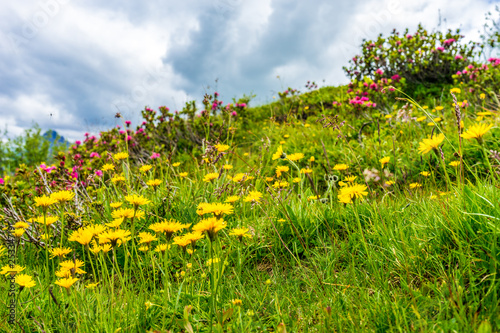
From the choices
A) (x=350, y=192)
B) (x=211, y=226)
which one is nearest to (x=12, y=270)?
(x=211, y=226)

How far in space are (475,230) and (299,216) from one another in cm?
94

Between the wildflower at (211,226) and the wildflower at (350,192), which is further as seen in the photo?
the wildflower at (350,192)

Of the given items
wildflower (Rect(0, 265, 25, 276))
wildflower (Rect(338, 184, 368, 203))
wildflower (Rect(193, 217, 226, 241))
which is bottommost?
wildflower (Rect(0, 265, 25, 276))

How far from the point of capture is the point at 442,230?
1.40 meters

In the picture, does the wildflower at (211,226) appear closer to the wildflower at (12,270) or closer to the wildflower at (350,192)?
the wildflower at (350,192)

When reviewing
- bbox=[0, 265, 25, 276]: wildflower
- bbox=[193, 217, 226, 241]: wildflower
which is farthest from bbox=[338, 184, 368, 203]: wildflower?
bbox=[0, 265, 25, 276]: wildflower

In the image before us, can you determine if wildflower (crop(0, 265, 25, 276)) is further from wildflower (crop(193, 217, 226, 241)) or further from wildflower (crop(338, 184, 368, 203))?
wildflower (crop(338, 184, 368, 203))

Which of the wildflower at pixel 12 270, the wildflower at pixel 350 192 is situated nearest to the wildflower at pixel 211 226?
the wildflower at pixel 350 192

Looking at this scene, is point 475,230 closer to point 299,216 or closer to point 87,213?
point 299,216

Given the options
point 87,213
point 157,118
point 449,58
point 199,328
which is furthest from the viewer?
point 449,58

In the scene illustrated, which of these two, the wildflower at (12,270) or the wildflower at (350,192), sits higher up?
the wildflower at (350,192)

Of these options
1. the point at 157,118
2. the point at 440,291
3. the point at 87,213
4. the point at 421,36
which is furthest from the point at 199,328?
the point at 421,36

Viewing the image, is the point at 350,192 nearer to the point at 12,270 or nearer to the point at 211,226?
the point at 211,226

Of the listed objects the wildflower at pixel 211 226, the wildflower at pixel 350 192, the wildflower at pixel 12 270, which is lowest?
the wildflower at pixel 12 270
